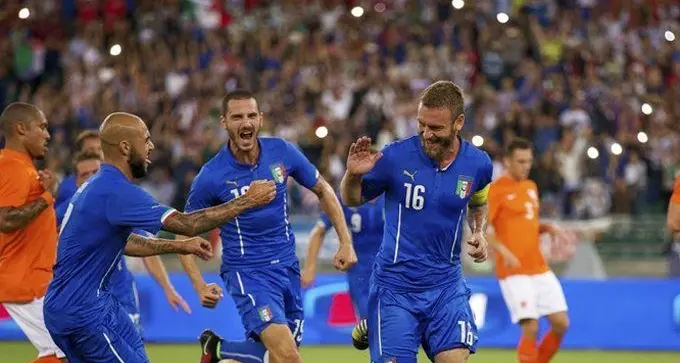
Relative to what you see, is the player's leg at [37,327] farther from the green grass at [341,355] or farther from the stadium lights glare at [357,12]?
the stadium lights glare at [357,12]

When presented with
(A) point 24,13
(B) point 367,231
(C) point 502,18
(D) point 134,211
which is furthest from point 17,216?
(C) point 502,18

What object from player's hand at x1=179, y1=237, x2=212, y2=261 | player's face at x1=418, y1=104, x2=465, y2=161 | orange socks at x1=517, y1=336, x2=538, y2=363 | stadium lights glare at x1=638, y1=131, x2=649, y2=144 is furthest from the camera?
stadium lights glare at x1=638, y1=131, x2=649, y2=144

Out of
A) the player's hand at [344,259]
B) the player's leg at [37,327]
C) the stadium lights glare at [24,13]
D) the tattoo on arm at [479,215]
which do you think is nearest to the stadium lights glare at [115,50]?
the stadium lights glare at [24,13]

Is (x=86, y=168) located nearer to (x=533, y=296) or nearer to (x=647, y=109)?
(x=533, y=296)

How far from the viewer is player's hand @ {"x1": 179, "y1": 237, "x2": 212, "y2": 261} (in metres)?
8.37

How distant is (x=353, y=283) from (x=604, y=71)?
10945 mm

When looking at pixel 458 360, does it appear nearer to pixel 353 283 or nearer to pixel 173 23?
pixel 353 283

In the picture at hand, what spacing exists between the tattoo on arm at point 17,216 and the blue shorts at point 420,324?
2.69 m

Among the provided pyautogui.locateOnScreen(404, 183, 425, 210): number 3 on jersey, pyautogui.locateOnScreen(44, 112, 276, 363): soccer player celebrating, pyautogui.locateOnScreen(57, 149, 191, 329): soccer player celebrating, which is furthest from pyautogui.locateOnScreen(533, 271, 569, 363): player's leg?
pyautogui.locateOnScreen(44, 112, 276, 363): soccer player celebrating

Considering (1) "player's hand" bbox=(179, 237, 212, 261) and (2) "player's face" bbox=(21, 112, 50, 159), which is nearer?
(1) "player's hand" bbox=(179, 237, 212, 261)

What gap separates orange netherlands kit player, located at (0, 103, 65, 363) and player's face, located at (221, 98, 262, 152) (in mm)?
1368

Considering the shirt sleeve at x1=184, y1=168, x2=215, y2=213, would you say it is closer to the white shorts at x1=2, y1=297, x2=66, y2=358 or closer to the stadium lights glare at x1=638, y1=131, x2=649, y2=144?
the white shorts at x1=2, y1=297, x2=66, y2=358

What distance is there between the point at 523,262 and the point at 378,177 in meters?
4.39

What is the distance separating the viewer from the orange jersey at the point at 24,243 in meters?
10.1
